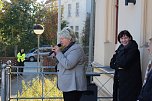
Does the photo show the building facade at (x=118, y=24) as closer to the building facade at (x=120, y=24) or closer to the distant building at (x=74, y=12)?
the building facade at (x=120, y=24)

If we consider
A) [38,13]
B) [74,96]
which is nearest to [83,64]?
[74,96]

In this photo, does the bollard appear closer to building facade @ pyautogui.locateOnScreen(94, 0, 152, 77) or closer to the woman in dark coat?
the woman in dark coat

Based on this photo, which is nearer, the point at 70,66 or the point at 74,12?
the point at 70,66

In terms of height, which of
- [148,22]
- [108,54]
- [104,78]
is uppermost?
[148,22]

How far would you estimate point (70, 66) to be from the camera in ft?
16.9

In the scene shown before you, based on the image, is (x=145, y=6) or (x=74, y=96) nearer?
(x=74, y=96)

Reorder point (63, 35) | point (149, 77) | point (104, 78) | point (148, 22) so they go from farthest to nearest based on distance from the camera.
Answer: point (104, 78) < point (148, 22) < point (63, 35) < point (149, 77)

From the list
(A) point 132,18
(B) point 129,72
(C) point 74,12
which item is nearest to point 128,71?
(B) point 129,72

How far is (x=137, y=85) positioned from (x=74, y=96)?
94cm

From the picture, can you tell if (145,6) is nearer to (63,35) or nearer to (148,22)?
(148,22)

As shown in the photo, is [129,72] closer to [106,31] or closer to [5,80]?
[5,80]

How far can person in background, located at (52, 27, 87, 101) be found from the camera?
517 centimetres

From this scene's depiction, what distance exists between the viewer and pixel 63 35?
5.28 meters

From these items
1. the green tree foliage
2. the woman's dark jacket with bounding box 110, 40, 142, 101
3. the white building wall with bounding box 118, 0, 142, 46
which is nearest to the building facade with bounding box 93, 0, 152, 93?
the white building wall with bounding box 118, 0, 142, 46
